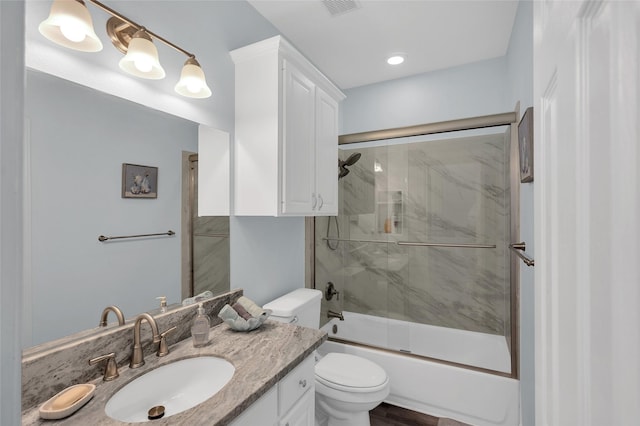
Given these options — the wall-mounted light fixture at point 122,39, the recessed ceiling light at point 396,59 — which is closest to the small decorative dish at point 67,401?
the wall-mounted light fixture at point 122,39

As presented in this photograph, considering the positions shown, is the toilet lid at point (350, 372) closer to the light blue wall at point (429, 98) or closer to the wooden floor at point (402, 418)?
the wooden floor at point (402, 418)

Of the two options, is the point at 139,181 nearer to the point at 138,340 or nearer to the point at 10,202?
the point at 138,340

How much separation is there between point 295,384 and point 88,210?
1012 mm

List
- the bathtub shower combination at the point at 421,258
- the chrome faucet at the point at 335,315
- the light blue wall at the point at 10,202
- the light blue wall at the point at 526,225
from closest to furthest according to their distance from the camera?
the light blue wall at the point at 10,202 < the light blue wall at the point at 526,225 < the bathtub shower combination at the point at 421,258 < the chrome faucet at the point at 335,315

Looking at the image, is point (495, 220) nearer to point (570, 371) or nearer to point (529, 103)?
point (529, 103)

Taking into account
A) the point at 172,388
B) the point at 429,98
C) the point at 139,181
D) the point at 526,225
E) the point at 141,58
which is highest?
the point at 429,98

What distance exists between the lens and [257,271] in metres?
1.86

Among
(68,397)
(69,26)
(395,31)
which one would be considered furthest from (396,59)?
(68,397)

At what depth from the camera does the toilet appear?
168 centimetres

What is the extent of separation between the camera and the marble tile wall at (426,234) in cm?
235

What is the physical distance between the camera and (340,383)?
1.72 m

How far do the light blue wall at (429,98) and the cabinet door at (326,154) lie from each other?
36.2 inches

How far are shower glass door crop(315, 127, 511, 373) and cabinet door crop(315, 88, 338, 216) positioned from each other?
42 centimetres

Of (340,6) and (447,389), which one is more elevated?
(340,6)
